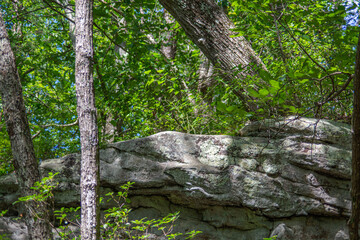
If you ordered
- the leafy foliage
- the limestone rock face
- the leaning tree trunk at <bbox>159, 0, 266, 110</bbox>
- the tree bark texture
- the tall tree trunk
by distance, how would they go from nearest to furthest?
the tall tree trunk → the tree bark texture → the leafy foliage → the limestone rock face → the leaning tree trunk at <bbox>159, 0, 266, 110</bbox>

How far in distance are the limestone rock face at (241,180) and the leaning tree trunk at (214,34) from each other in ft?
2.66

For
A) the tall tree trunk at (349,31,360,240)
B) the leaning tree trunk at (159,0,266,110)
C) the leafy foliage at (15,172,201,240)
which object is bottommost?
the leafy foliage at (15,172,201,240)

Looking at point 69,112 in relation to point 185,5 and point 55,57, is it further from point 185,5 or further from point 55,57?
point 185,5

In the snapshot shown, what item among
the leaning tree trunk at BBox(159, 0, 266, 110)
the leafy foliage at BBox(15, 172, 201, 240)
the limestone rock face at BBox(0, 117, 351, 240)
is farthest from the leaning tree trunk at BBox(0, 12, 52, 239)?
the leaning tree trunk at BBox(159, 0, 266, 110)

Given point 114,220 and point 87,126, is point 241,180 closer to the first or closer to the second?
point 114,220

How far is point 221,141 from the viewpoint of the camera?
439 cm

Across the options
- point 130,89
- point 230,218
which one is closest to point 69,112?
point 130,89

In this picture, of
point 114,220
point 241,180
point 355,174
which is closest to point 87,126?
point 114,220

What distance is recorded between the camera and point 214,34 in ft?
14.4

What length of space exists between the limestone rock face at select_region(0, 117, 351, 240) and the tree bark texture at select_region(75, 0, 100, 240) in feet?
3.64

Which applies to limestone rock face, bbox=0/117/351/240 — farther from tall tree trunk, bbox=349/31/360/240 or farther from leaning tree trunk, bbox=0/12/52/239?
tall tree trunk, bbox=349/31/360/240

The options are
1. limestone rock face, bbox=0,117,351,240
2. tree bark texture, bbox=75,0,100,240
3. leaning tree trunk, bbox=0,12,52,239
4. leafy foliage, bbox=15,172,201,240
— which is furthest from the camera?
limestone rock face, bbox=0,117,351,240

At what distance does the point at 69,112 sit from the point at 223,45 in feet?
13.7

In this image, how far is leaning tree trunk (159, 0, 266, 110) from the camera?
4.35m
